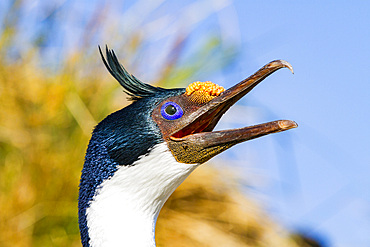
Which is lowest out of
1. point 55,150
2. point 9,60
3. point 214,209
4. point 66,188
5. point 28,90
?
point 214,209

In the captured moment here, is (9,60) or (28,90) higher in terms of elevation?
(9,60)

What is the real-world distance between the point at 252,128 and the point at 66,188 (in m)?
2.17

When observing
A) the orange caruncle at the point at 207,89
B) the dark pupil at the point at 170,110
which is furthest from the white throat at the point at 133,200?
the orange caruncle at the point at 207,89

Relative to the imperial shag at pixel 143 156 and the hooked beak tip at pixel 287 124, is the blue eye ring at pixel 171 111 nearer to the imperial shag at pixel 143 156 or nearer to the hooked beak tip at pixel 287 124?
the imperial shag at pixel 143 156

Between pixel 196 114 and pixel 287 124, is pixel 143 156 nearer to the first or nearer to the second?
pixel 196 114

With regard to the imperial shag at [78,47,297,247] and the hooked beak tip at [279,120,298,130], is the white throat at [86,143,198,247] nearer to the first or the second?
the imperial shag at [78,47,297,247]

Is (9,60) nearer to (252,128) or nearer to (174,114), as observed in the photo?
(174,114)

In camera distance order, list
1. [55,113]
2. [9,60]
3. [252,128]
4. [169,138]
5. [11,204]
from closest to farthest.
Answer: [252,128]
[169,138]
[11,204]
[55,113]
[9,60]

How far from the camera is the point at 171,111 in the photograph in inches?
70.2

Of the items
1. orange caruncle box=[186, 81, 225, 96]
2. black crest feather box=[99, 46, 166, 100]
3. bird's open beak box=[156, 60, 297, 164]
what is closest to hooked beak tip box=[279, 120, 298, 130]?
bird's open beak box=[156, 60, 297, 164]

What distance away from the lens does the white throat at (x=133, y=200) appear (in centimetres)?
167

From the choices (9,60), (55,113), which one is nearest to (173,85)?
(55,113)

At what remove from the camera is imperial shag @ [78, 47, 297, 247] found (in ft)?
5.49

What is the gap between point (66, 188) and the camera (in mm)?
3533
